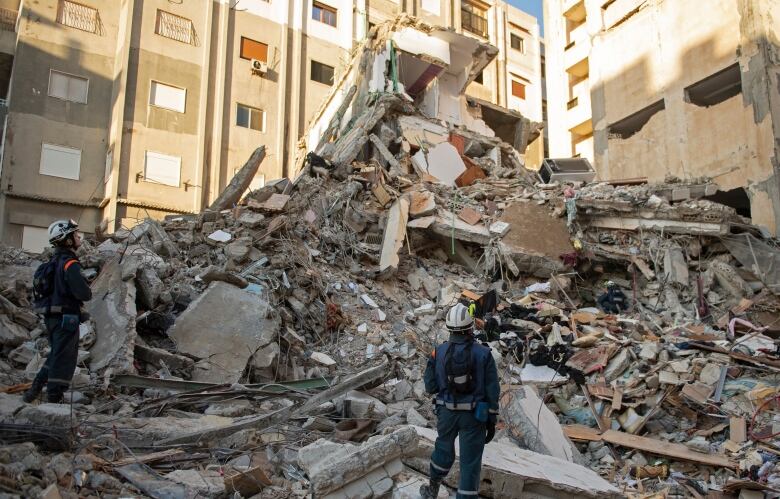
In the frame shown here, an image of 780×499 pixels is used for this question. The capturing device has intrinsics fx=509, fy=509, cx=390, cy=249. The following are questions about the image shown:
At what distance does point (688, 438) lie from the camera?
5.69 meters

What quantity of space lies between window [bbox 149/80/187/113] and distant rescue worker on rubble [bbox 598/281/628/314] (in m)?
17.4

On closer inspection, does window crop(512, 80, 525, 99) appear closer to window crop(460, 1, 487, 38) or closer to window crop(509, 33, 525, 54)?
window crop(509, 33, 525, 54)

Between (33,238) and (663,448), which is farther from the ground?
(33,238)

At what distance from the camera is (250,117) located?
2183 centimetres

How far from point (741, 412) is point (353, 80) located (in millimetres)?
14478

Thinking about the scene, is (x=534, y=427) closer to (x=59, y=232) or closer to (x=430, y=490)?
(x=430, y=490)

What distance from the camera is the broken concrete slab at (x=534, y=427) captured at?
509 cm

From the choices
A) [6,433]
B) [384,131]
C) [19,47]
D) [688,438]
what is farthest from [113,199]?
[688,438]

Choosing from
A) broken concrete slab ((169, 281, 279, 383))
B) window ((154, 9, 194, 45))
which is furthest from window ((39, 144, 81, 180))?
broken concrete slab ((169, 281, 279, 383))

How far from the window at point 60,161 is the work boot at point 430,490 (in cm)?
1974

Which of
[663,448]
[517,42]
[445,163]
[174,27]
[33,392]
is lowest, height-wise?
[663,448]

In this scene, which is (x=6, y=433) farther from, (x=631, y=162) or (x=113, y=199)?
(x=631, y=162)

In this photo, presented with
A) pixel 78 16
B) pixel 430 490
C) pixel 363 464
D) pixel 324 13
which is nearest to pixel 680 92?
pixel 324 13

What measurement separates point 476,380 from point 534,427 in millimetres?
1893
